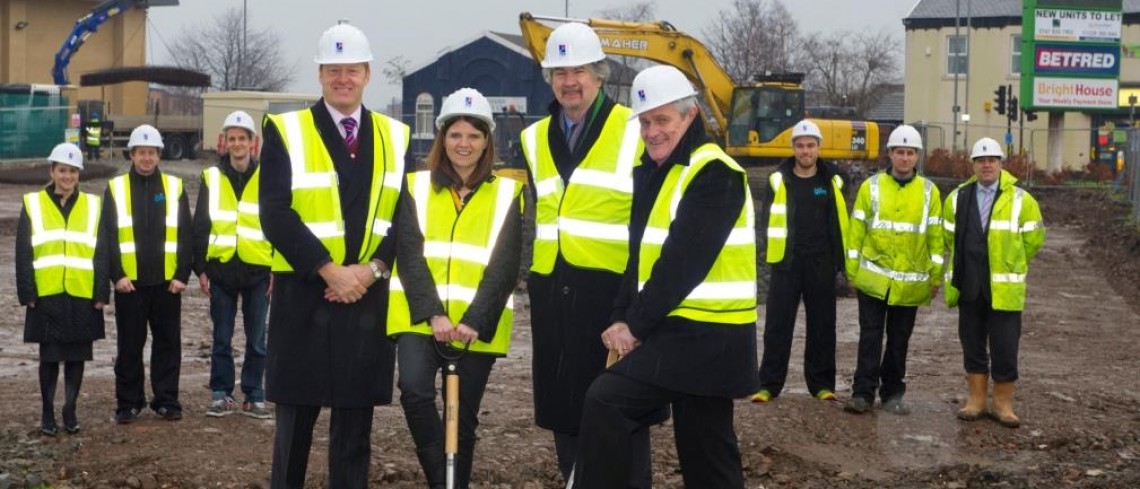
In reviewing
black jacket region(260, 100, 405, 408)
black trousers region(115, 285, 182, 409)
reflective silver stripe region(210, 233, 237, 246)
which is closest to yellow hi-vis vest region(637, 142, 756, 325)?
black jacket region(260, 100, 405, 408)

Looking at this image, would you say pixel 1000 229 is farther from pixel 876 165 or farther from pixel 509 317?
pixel 876 165

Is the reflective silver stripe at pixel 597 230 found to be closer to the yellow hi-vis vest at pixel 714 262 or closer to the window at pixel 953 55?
the yellow hi-vis vest at pixel 714 262

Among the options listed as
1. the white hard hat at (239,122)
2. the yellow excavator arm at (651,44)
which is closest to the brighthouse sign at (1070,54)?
the yellow excavator arm at (651,44)

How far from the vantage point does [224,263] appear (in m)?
10.3

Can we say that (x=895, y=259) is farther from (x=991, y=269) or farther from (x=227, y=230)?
(x=227, y=230)

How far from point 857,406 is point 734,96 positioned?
28360mm

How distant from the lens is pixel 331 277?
6.66m

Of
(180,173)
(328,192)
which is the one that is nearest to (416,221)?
(328,192)

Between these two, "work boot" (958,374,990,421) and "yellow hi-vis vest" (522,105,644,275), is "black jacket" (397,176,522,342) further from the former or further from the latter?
"work boot" (958,374,990,421)

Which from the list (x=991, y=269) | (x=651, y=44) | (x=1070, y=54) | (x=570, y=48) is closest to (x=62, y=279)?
(x=570, y=48)

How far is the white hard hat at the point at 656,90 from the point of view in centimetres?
632

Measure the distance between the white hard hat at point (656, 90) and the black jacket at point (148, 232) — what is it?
184 inches

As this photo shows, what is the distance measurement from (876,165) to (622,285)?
38193mm

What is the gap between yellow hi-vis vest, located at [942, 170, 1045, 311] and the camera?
10539mm
